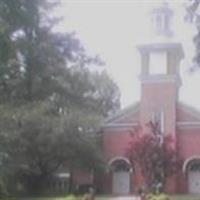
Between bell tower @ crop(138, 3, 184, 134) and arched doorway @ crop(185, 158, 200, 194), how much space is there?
276 cm

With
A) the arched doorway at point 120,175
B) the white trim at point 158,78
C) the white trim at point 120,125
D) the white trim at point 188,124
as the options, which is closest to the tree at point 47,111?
the white trim at point 120,125

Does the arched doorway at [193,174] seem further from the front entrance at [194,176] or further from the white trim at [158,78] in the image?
the white trim at [158,78]

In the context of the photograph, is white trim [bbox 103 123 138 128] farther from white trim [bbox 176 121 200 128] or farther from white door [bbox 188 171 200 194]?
white door [bbox 188 171 200 194]

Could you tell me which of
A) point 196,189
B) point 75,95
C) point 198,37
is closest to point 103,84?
point 75,95

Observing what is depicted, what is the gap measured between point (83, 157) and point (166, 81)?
9312mm

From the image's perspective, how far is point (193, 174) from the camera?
54.8m

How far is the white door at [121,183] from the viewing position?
55.5m

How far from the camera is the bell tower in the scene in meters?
55.3

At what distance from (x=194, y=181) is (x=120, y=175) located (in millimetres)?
5723

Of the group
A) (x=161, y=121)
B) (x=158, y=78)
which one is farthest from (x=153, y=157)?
(x=158, y=78)

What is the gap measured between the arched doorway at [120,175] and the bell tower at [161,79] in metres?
3.55

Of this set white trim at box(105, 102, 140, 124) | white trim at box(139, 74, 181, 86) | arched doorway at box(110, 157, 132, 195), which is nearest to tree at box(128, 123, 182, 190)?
arched doorway at box(110, 157, 132, 195)

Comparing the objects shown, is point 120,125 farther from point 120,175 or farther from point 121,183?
point 121,183

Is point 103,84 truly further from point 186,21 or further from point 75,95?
point 186,21
